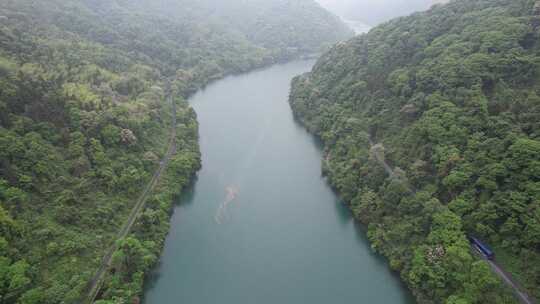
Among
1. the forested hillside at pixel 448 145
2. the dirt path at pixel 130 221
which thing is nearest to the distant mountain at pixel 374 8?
the forested hillside at pixel 448 145

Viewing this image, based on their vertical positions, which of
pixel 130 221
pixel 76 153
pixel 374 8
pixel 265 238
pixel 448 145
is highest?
pixel 448 145

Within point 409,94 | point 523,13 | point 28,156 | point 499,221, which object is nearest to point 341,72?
point 409,94

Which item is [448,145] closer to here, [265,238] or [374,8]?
[265,238]

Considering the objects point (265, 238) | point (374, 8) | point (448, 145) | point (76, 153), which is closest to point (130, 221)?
point (76, 153)

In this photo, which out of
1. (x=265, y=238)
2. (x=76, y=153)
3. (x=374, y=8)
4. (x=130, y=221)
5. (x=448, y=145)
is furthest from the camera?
(x=374, y=8)

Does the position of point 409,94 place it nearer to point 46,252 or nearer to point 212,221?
point 212,221

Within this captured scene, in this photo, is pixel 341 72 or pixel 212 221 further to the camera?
pixel 341 72

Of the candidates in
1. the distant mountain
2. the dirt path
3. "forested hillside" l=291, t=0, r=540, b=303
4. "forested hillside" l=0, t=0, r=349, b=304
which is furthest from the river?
the distant mountain
